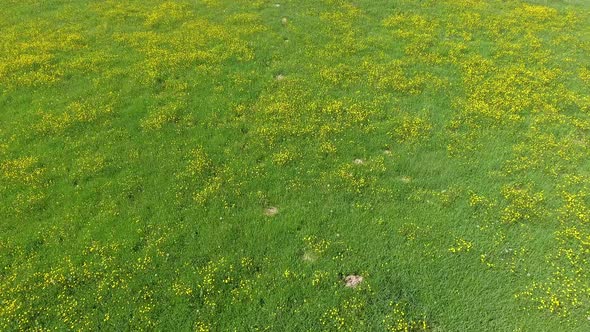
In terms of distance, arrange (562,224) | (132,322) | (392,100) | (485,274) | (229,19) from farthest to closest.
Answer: (229,19)
(392,100)
(562,224)
(485,274)
(132,322)

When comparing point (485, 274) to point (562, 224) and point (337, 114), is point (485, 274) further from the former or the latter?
point (337, 114)

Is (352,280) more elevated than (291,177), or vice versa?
(291,177)

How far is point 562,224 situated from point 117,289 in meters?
15.1

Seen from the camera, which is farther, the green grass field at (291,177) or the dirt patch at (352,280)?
the dirt patch at (352,280)

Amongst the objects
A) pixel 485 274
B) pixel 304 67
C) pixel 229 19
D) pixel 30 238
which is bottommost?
pixel 485 274

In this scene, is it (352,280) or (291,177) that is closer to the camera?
(352,280)

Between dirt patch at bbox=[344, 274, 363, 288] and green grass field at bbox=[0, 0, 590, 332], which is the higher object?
green grass field at bbox=[0, 0, 590, 332]

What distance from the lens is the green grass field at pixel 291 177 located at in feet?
40.0

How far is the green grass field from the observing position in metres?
12.2

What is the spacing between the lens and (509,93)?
20.8 m

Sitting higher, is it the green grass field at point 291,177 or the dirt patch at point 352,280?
the green grass field at point 291,177

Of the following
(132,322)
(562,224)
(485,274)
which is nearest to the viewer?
(132,322)

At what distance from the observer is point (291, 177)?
16219 millimetres

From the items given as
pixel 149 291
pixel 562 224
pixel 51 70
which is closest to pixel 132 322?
pixel 149 291
